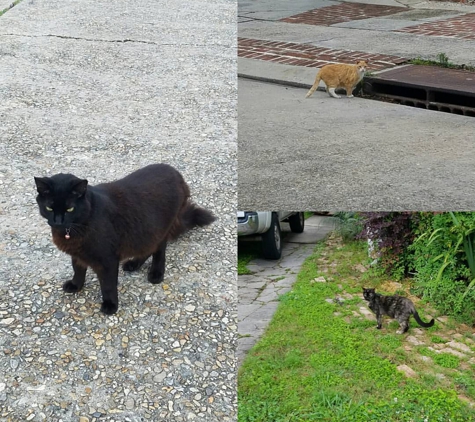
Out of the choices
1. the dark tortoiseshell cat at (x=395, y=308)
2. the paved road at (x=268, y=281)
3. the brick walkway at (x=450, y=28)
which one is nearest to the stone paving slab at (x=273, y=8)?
the brick walkway at (x=450, y=28)

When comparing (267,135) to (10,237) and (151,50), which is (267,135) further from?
(10,237)

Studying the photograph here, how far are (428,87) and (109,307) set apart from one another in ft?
16.2

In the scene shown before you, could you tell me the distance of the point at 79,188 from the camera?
3348 mm

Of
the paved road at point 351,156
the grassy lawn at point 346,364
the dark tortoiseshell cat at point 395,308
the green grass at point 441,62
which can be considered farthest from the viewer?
the green grass at point 441,62

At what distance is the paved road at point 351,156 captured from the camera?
17.6 feet

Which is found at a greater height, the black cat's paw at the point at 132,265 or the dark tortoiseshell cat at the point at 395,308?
the black cat's paw at the point at 132,265

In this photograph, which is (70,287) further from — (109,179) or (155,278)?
(109,179)

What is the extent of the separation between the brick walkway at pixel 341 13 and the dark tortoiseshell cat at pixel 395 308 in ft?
26.1

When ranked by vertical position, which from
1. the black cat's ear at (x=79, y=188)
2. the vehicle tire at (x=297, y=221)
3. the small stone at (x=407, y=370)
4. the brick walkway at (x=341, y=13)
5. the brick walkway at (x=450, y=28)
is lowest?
the small stone at (x=407, y=370)

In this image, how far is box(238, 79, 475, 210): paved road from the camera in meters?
5.35

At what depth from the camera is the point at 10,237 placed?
439 cm

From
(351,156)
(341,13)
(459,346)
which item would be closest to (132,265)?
(459,346)

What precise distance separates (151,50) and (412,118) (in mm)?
3118

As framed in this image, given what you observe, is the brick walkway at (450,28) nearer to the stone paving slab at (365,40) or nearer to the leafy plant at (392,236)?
the stone paving slab at (365,40)
